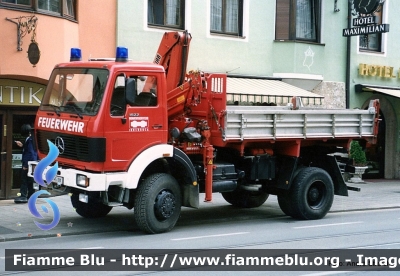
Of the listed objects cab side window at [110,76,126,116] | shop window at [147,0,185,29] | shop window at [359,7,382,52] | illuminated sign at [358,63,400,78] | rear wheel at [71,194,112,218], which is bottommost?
rear wheel at [71,194,112,218]

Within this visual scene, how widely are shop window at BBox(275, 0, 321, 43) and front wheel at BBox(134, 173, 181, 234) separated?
32.8 feet

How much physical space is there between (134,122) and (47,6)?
17.7 feet

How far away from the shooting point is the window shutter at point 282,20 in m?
20.1

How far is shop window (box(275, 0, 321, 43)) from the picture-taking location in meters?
20.1

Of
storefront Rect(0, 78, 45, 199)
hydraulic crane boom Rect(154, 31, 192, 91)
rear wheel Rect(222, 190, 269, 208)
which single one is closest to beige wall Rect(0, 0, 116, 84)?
storefront Rect(0, 78, 45, 199)

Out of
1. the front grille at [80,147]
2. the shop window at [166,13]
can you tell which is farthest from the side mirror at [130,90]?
the shop window at [166,13]

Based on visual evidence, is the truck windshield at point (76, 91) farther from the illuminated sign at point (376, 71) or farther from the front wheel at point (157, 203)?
the illuminated sign at point (376, 71)

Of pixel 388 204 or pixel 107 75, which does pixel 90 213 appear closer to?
pixel 107 75

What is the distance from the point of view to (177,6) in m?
18.2

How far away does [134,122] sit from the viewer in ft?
36.2

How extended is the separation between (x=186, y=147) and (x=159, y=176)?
93cm

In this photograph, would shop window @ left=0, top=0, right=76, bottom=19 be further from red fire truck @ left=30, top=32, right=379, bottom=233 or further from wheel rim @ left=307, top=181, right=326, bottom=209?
wheel rim @ left=307, top=181, right=326, bottom=209

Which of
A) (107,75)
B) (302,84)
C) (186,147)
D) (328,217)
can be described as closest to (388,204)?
(328,217)

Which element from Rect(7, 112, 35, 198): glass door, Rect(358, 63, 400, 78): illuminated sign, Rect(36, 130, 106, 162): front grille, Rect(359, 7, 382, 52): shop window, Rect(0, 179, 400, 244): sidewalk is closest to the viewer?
Rect(36, 130, 106, 162): front grille
